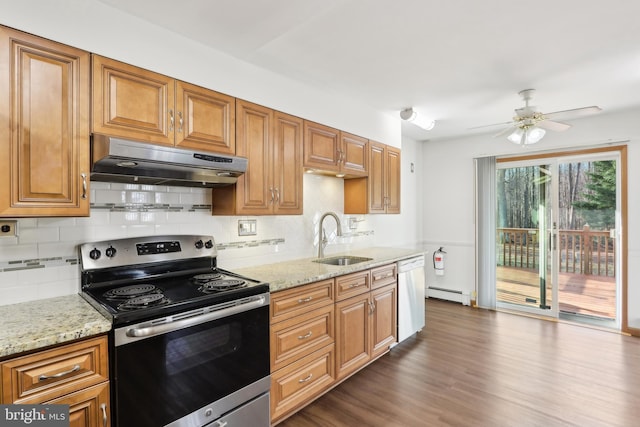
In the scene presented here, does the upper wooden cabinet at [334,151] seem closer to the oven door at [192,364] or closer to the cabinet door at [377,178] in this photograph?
the cabinet door at [377,178]

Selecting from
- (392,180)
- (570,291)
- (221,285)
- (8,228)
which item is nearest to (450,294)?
(570,291)

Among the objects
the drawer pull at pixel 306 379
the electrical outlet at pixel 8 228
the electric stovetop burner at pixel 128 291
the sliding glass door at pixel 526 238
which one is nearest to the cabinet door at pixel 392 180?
the sliding glass door at pixel 526 238

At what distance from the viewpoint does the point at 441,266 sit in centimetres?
493

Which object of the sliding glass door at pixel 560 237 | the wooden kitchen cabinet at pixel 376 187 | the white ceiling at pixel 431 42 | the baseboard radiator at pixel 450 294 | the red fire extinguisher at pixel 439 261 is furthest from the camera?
the red fire extinguisher at pixel 439 261

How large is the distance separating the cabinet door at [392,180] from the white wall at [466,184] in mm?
1544

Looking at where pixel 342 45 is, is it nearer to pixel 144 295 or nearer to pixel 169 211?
pixel 169 211

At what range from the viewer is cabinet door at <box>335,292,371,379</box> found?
2551mm

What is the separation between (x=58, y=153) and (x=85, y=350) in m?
0.90

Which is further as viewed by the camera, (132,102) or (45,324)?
(132,102)

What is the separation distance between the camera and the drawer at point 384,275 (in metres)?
2.91

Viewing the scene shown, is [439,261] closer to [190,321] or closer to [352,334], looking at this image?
[352,334]

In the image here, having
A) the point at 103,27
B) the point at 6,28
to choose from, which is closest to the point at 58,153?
the point at 6,28

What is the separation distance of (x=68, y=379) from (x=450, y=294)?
4689 mm

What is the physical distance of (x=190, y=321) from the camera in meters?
1.58
